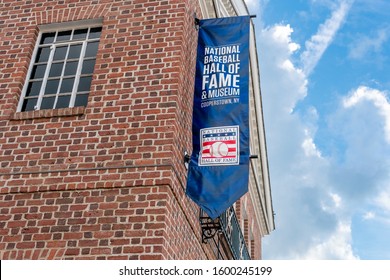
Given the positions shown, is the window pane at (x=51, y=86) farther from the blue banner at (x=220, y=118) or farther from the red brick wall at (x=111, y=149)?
the blue banner at (x=220, y=118)

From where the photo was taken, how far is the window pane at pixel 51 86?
7312mm

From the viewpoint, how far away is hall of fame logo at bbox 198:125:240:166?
21.5 feet

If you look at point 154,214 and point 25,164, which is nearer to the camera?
point 154,214

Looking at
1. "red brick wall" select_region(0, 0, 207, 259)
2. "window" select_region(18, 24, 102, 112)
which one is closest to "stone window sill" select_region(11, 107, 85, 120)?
"red brick wall" select_region(0, 0, 207, 259)

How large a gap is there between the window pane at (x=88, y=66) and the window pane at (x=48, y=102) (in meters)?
0.64

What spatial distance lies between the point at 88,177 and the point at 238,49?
9.94 feet

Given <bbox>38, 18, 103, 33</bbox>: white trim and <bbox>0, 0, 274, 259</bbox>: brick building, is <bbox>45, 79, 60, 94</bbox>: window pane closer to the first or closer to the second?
<bbox>0, 0, 274, 259</bbox>: brick building

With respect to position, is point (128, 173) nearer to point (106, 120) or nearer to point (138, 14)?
point (106, 120)

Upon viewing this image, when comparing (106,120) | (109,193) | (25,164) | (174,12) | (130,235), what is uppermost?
(174,12)

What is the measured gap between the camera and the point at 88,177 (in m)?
6.23

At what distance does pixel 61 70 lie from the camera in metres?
7.48

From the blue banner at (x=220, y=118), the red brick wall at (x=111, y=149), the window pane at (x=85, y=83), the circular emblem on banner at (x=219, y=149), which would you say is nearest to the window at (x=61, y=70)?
the window pane at (x=85, y=83)

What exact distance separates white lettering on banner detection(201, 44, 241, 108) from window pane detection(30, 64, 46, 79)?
2584 millimetres

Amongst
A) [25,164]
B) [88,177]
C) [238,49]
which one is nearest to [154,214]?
[88,177]
